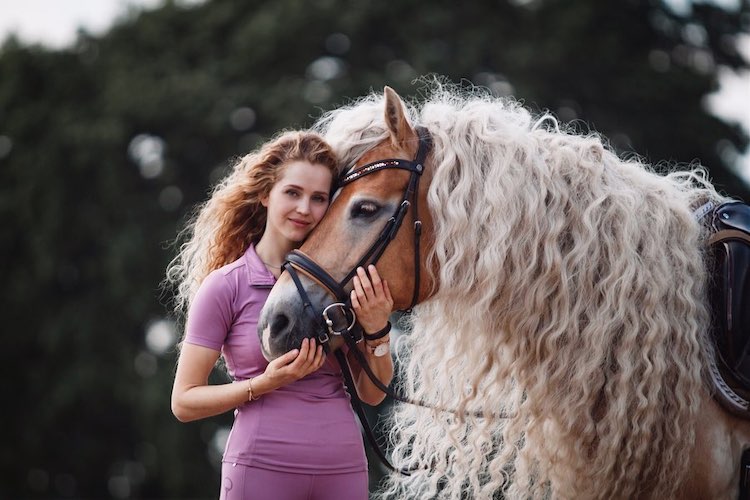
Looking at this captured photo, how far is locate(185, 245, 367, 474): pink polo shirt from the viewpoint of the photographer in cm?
292

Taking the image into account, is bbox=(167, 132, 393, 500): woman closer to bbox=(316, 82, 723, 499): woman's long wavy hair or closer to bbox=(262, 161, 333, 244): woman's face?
bbox=(262, 161, 333, 244): woman's face

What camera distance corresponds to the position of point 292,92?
1336 centimetres

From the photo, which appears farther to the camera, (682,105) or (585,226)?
(682,105)

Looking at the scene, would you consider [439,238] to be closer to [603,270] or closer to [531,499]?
[603,270]

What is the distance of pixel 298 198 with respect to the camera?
3.18m

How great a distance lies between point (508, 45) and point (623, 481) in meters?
11.6

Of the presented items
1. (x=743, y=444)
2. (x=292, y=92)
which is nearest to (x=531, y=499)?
(x=743, y=444)

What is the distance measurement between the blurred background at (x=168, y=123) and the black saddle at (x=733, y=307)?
31.6ft

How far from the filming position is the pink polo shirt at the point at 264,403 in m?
2.92

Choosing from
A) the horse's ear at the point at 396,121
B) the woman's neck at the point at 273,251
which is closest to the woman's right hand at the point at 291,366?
the woman's neck at the point at 273,251

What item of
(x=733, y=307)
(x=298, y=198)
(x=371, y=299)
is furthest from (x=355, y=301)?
(x=733, y=307)

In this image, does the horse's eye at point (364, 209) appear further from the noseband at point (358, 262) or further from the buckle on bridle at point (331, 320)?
the buckle on bridle at point (331, 320)

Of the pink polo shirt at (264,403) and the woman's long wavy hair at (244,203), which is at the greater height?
the woman's long wavy hair at (244,203)

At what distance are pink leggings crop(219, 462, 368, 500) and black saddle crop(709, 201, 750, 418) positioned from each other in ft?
4.58
